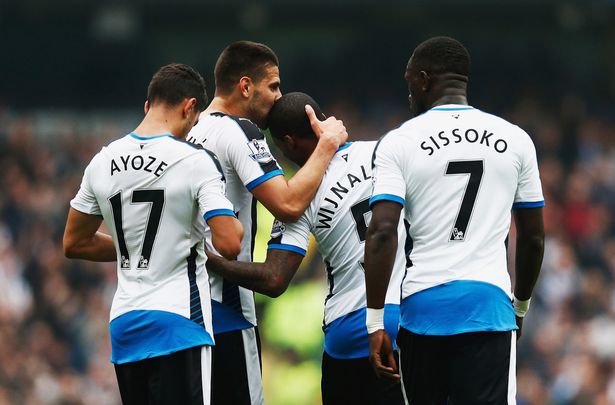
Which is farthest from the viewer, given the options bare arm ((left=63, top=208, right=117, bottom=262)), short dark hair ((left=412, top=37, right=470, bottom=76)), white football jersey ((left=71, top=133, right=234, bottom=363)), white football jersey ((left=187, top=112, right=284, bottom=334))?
white football jersey ((left=187, top=112, right=284, bottom=334))

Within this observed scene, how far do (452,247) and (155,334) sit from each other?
4.55 ft

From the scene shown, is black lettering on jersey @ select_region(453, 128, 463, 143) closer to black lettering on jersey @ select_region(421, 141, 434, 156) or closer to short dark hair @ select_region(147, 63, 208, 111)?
black lettering on jersey @ select_region(421, 141, 434, 156)

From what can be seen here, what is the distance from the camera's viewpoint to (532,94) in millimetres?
20641

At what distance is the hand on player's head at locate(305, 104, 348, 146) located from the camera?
6.17m

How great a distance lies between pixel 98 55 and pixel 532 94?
7.41 meters

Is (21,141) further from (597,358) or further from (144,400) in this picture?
(144,400)

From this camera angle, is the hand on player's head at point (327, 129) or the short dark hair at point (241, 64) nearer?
the hand on player's head at point (327, 129)

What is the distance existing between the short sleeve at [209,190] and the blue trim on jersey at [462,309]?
3.18 ft

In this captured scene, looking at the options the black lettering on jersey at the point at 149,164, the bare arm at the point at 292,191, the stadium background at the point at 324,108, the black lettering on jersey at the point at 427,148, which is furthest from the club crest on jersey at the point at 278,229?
the stadium background at the point at 324,108

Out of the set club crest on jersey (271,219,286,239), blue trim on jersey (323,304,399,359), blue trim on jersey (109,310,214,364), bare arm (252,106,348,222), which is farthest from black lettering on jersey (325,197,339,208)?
blue trim on jersey (109,310,214,364)

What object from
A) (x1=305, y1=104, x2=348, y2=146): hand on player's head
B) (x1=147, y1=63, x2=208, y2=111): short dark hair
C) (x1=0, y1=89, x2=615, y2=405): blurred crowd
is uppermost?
(x1=147, y1=63, x2=208, y2=111): short dark hair

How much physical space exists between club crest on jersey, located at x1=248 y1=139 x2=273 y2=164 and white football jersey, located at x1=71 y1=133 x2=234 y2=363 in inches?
17.7

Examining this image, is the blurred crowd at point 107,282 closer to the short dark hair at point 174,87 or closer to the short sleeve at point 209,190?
the short dark hair at point 174,87

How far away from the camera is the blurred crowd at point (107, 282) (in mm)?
14750
